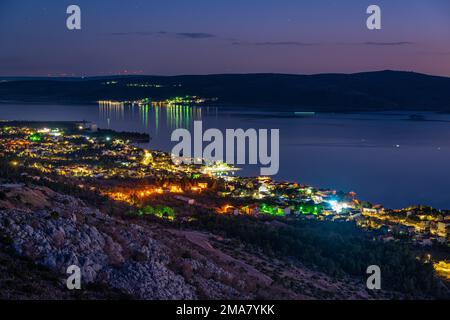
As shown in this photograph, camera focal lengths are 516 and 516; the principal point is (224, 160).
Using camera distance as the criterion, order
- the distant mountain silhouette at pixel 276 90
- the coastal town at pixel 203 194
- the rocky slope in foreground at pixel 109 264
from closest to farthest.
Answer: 1. the rocky slope in foreground at pixel 109 264
2. the coastal town at pixel 203 194
3. the distant mountain silhouette at pixel 276 90

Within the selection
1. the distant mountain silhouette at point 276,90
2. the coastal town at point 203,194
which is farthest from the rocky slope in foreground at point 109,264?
the distant mountain silhouette at point 276,90

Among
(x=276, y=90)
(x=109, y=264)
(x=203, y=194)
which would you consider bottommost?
(x=203, y=194)

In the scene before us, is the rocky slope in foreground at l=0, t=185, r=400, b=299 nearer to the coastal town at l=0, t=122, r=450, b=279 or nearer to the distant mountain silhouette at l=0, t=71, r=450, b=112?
the coastal town at l=0, t=122, r=450, b=279

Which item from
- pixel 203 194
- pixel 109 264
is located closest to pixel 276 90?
pixel 203 194

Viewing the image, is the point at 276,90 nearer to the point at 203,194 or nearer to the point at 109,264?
the point at 203,194

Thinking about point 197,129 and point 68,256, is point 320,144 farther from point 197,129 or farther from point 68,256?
point 68,256

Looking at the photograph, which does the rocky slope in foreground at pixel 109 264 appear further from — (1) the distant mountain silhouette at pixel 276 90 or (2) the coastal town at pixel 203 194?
(1) the distant mountain silhouette at pixel 276 90
